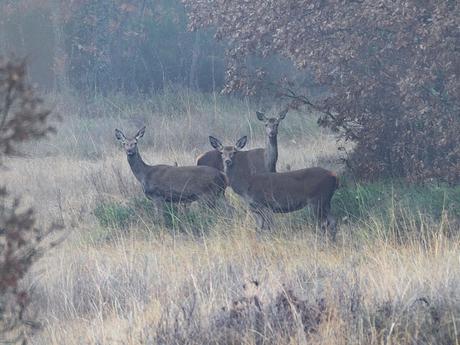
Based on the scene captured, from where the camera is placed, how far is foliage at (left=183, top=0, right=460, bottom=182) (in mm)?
10984

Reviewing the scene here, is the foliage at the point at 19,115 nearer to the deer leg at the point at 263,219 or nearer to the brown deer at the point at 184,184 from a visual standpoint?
the deer leg at the point at 263,219

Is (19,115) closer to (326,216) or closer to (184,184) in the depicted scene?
(326,216)

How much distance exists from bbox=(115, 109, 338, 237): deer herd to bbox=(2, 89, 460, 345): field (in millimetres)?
217

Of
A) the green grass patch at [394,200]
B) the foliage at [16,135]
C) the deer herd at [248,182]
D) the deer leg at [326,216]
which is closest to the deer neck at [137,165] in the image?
the deer herd at [248,182]

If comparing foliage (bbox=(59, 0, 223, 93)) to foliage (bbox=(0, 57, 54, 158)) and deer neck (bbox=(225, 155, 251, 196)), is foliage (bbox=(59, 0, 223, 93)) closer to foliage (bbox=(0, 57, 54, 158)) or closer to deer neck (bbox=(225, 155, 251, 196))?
deer neck (bbox=(225, 155, 251, 196))

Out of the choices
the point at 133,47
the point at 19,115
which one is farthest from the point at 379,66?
the point at 133,47

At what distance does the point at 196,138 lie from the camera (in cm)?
1947

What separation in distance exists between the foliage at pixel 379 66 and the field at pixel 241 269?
0.57m

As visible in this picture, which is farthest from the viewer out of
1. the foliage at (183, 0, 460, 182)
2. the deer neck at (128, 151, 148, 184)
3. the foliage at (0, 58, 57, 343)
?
the deer neck at (128, 151, 148, 184)

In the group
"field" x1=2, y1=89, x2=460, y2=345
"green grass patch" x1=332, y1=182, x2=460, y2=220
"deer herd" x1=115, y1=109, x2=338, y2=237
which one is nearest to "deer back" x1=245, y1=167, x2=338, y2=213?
"deer herd" x1=115, y1=109, x2=338, y2=237

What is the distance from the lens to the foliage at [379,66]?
36.0ft

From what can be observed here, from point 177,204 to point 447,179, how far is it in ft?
11.2

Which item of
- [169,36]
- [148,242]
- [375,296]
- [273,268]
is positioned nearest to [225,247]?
[148,242]

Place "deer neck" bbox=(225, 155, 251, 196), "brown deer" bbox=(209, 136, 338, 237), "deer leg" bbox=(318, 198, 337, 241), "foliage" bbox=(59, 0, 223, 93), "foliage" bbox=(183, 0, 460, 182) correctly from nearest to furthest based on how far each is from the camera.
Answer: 1. "deer leg" bbox=(318, 198, 337, 241)
2. "brown deer" bbox=(209, 136, 338, 237)
3. "foliage" bbox=(183, 0, 460, 182)
4. "deer neck" bbox=(225, 155, 251, 196)
5. "foliage" bbox=(59, 0, 223, 93)
